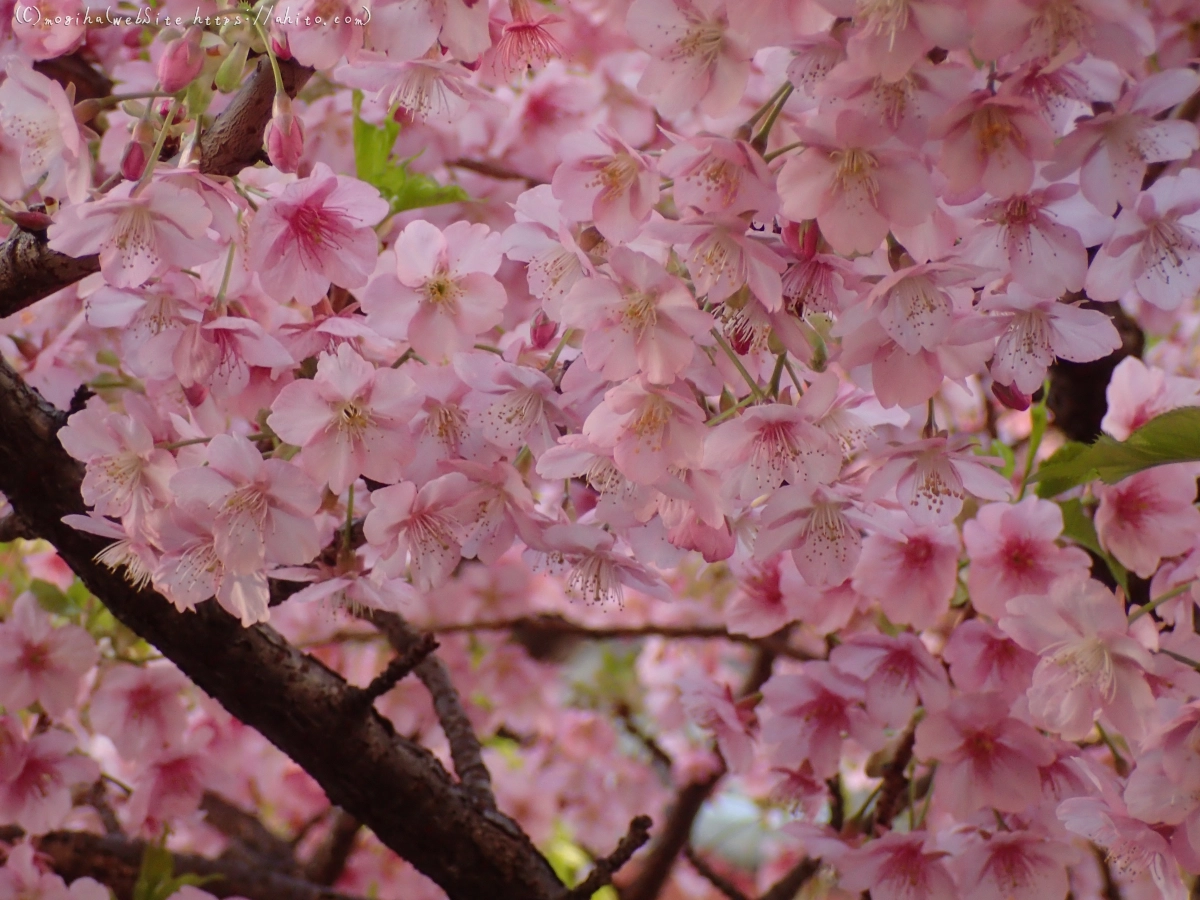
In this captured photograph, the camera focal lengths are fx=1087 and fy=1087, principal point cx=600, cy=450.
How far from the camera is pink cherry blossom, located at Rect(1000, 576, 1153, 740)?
102 centimetres

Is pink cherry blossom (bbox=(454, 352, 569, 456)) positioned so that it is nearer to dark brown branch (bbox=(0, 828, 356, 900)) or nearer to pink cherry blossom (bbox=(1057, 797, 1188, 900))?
pink cherry blossom (bbox=(1057, 797, 1188, 900))

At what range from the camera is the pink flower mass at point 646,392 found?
782 mm

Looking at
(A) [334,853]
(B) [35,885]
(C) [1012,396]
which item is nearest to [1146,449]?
(C) [1012,396]

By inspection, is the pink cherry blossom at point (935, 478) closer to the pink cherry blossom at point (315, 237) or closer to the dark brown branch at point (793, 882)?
the pink cherry blossom at point (315, 237)

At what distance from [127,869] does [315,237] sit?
1.18m

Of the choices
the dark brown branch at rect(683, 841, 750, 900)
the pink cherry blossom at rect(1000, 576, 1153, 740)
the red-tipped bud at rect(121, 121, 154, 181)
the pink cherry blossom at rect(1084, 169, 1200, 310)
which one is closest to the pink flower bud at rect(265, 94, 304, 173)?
the red-tipped bud at rect(121, 121, 154, 181)

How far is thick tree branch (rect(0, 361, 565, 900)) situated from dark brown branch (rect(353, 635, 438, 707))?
26 millimetres

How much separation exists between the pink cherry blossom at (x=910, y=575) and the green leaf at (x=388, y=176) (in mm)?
649

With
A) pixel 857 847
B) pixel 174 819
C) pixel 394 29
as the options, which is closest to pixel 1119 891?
pixel 857 847

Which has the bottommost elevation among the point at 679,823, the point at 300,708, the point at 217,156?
the point at 679,823

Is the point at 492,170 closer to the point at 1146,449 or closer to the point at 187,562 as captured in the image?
the point at 187,562

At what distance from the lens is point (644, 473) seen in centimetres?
84

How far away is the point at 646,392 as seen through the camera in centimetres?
82

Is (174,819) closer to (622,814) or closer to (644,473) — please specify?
(644,473)
